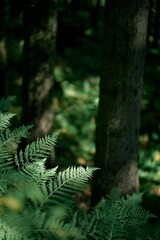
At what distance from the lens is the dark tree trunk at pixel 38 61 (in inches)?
189

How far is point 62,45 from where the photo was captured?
11.2m

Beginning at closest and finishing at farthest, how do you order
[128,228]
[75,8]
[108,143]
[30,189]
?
[30,189], [128,228], [108,143], [75,8]

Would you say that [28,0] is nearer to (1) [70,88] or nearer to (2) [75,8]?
(1) [70,88]

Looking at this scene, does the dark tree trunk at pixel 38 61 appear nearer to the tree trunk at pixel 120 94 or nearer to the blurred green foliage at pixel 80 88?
the blurred green foliage at pixel 80 88

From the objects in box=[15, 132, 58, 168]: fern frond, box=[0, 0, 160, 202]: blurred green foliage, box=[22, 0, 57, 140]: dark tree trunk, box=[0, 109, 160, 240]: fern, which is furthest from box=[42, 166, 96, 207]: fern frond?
box=[22, 0, 57, 140]: dark tree trunk

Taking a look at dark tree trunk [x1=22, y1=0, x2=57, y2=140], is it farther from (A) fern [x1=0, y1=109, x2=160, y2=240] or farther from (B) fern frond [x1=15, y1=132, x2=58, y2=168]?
(B) fern frond [x1=15, y1=132, x2=58, y2=168]

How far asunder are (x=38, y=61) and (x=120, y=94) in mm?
1661

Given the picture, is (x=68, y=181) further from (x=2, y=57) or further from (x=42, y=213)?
(x=2, y=57)

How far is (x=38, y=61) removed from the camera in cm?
501

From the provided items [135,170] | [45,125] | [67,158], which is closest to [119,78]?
[135,170]

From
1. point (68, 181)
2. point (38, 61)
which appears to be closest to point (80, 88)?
point (38, 61)

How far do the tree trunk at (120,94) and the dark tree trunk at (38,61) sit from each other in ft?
4.59

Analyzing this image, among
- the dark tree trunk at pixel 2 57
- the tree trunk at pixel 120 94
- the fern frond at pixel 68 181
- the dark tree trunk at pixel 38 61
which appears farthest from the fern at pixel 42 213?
the dark tree trunk at pixel 2 57

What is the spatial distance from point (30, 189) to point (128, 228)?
987mm
